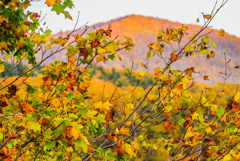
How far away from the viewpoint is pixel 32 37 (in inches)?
96.3

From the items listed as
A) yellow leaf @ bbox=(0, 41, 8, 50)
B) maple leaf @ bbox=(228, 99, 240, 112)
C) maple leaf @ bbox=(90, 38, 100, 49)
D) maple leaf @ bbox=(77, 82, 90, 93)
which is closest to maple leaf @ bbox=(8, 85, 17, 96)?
yellow leaf @ bbox=(0, 41, 8, 50)

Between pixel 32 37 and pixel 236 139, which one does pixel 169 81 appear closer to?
pixel 236 139

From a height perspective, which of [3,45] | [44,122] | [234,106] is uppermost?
[3,45]

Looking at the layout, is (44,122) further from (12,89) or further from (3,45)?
(3,45)

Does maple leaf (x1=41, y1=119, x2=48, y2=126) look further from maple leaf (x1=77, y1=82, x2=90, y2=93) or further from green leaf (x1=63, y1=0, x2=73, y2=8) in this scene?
green leaf (x1=63, y1=0, x2=73, y2=8)

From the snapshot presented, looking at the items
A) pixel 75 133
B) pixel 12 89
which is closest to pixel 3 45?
pixel 12 89

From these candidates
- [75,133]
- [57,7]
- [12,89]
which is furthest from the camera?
[12,89]

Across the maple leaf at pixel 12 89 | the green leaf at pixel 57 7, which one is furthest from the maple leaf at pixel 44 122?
the green leaf at pixel 57 7

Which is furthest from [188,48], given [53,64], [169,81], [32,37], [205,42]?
[32,37]

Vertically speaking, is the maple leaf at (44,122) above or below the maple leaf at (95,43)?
below

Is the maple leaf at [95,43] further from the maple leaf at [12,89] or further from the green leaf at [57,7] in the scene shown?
the maple leaf at [12,89]

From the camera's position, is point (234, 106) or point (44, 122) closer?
point (44, 122)

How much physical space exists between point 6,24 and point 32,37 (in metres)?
0.88

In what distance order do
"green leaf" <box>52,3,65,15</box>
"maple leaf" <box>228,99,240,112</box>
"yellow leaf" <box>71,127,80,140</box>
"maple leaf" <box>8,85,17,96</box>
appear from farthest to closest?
"maple leaf" <box>228,99,240,112</box>, "maple leaf" <box>8,85,17,96</box>, "green leaf" <box>52,3,65,15</box>, "yellow leaf" <box>71,127,80,140</box>
